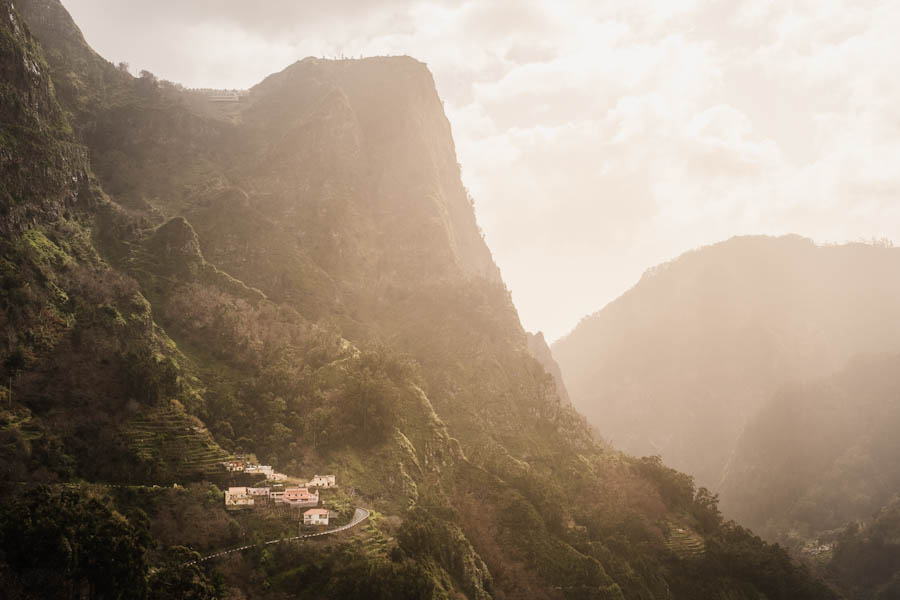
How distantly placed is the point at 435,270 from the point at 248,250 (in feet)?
142

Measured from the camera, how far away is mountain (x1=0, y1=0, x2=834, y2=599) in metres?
56.3

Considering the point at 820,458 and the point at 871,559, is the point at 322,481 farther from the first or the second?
the point at 820,458

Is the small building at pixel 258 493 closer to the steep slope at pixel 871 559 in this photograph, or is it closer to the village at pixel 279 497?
the village at pixel 279 497

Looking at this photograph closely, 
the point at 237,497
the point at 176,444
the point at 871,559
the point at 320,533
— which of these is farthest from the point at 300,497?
the point at 871,559

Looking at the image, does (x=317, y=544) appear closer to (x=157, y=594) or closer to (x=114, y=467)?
(x=157, y=594)

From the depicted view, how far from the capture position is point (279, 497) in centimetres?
6359

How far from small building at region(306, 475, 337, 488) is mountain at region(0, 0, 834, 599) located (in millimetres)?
3202

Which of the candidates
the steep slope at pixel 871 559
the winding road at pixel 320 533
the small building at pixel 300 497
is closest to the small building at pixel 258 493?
the small building at pixel 300 497

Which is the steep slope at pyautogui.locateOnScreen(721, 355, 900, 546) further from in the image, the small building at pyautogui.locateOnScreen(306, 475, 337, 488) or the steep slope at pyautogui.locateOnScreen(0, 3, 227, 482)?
the steep slope at pyautogui.locateOnScreen(0, 3, 227, 482)

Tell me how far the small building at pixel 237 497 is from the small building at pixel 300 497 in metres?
3.87

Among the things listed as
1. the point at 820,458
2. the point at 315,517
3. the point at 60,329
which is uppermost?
the point at 60,329

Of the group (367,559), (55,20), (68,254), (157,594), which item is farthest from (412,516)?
(55,20)

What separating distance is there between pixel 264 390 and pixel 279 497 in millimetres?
23244

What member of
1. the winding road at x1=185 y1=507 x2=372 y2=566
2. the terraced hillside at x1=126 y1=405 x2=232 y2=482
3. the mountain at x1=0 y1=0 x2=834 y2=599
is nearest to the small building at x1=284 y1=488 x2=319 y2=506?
the mountain at x1=0 y1=0 x2=834 y2=599
